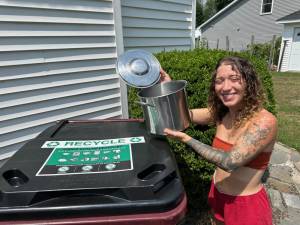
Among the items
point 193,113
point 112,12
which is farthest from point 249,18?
point 193,113

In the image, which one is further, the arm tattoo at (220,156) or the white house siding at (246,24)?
the white house siding at (246,24)

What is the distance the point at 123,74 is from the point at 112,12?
6.61ft

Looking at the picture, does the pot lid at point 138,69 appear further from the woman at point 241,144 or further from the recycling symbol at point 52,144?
the recycling symbol at point 52,144

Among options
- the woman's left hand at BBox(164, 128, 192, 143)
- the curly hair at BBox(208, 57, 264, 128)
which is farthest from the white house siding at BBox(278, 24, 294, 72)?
the woman's left hand at BBox(164, 128, 192, 143)

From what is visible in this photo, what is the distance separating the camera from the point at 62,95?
344 cm

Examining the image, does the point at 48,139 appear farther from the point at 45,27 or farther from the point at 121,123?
the point at 45,27

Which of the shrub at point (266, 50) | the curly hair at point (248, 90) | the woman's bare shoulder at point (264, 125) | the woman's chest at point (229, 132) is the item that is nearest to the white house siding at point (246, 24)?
the shrub at point (266, 50)

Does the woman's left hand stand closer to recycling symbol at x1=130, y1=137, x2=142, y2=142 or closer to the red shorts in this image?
recycling symbol at x1=130, y1=137, x2=142, y2=142

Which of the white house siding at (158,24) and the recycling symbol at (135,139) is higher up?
the white house siding at (158,24)

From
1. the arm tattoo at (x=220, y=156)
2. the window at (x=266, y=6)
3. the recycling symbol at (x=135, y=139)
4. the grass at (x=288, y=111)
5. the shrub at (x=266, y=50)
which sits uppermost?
the window at (x=266, y=6)

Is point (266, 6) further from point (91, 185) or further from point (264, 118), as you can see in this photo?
point (91, 185)

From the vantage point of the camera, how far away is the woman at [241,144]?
1571 millimetres

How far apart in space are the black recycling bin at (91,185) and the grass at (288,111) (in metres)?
4.33

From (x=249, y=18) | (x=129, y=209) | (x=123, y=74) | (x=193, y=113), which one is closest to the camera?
(x=129, y=209)
